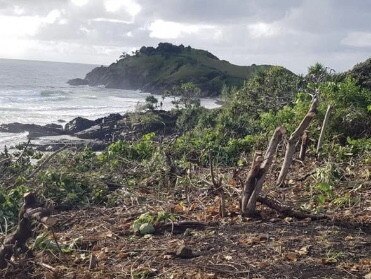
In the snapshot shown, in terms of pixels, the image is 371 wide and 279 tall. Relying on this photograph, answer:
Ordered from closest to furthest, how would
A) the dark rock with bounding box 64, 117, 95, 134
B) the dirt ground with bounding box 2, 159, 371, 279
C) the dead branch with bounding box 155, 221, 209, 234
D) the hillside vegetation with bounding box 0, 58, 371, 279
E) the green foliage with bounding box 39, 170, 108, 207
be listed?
the dirt ground with bounding box 2, 159, 371, 279 → the hillside vegetation with bounding box 0, 58, 371, 279 → the dead branch with bounding box 155, 221, 209, 234 → the green foliage with bounding box 39, 170, 108, 207 → the dark rock with bounding box 64, 117, 95, 134

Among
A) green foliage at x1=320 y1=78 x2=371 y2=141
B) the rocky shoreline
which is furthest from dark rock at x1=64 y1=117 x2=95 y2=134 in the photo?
green foliage at x1=320 y1=78 x2=371 y2=141

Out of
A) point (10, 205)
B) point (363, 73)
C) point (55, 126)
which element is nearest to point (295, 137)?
point (10, 205)

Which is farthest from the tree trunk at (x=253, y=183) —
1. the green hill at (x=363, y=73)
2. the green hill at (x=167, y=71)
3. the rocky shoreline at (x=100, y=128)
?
the green hill at (x=167, y=71)

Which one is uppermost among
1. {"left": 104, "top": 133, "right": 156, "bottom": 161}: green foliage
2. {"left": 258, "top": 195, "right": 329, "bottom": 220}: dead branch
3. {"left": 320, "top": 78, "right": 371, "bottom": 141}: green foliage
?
{"left": 320, "top": 78, "right": 371, "bottom": 141}: green foliage

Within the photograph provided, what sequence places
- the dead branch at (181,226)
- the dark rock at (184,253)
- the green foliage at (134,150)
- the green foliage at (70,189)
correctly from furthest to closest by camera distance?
1. the green foliage at (134,150)
2. the green foliage at (70,189)
3. the dead branch at (181,226)
4. the dark rock at (184,253)

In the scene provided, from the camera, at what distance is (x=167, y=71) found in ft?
294

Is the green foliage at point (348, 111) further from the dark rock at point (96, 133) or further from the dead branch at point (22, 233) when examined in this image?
the dark rock at point (96, 133)

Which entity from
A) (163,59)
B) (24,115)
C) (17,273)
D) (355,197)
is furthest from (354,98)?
(163,59)

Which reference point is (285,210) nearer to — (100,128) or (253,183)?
Result: (253,183)

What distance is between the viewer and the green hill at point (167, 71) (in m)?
81.0

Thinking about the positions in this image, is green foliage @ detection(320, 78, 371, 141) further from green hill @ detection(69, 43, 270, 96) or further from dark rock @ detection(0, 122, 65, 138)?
green hill @ detection(69, 43, 270, 96)

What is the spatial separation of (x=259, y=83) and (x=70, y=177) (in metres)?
17.3

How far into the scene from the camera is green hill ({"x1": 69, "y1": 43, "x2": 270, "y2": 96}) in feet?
266

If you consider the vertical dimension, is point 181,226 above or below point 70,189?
above
